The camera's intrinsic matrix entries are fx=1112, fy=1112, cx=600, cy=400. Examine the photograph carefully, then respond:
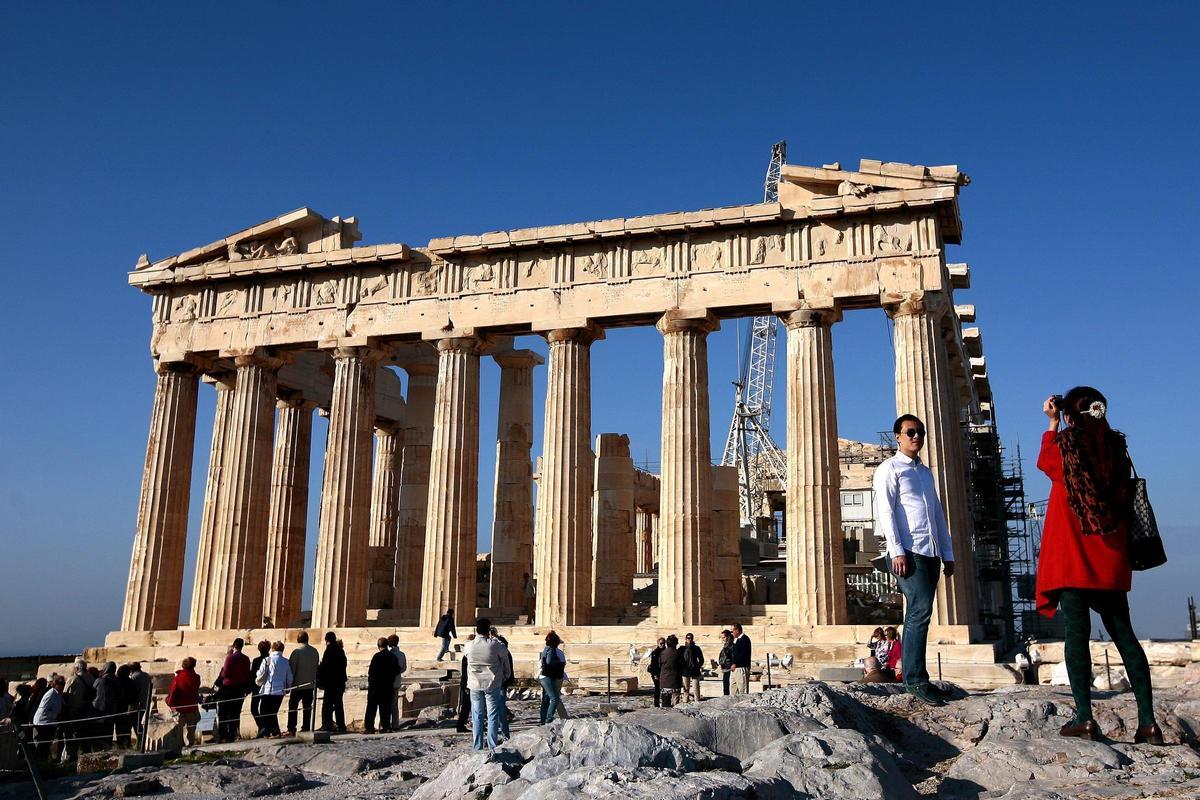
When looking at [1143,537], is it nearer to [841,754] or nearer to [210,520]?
[841,754]

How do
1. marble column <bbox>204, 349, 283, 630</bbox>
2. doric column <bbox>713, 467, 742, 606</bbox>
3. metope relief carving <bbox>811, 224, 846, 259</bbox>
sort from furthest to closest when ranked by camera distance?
1. doric column <bbox>713, 467, 742, 606</bbox>
2. marble column <bbox>204, 349, 283, 630</bbox>
3. metope relief carving <bbox>811, 224, 846, 259</bbox>

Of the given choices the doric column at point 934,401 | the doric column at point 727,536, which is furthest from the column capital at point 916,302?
the doric column at point 727,536

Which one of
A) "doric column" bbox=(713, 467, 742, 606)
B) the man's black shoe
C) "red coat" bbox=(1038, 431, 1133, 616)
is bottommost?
the man's black shoe


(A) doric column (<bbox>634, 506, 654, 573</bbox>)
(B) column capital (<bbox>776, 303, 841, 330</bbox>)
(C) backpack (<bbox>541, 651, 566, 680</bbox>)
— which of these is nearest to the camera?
(C) backpack (<bbox>541, 651, 566, 680</bbox>)

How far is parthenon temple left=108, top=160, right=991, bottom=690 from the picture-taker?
27.7m

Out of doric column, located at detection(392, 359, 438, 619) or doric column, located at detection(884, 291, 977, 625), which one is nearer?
doric column, located at detection(884, 291, 977, 625)

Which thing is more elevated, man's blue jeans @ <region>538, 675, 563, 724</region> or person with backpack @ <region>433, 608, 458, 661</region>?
person with backpack @ <region>433, 608, 458, 661</region>

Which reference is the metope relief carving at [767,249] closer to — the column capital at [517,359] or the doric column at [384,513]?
the column capital at [517,359]

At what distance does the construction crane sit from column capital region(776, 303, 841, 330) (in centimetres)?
4486

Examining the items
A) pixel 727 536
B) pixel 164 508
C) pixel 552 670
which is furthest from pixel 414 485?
pixel 552 670

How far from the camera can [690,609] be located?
27.8m

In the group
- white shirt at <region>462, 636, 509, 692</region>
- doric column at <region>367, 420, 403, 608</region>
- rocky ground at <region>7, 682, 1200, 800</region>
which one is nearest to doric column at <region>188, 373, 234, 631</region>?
doric column at <region>367, 420, 403, 608</region>

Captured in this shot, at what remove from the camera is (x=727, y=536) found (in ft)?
110

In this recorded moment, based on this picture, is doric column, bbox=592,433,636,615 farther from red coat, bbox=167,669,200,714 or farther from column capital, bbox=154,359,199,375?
red coat, bbox=167,669,200,714
